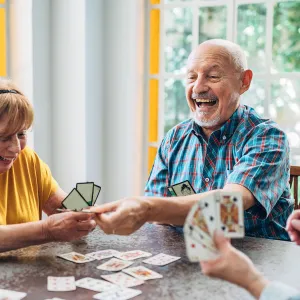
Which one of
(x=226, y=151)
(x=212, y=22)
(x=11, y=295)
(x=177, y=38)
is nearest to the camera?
(x=11, y=295)

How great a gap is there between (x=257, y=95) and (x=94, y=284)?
2459 mm

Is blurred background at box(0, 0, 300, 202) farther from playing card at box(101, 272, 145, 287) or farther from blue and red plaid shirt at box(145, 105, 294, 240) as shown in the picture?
playing card at box(101, 272, 145, 287)

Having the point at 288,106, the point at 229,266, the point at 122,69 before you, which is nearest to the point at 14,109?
the point at 229,266

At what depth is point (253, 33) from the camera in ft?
11.9

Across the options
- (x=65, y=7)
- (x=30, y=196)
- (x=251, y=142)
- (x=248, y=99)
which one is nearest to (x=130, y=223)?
(x=30, y=196)

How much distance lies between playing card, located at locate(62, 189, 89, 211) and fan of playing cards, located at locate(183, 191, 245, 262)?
918mm

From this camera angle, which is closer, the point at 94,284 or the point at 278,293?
the point at 278,293

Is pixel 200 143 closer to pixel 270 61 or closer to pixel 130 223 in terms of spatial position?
pixel 130 223

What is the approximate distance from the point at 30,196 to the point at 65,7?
1943mm

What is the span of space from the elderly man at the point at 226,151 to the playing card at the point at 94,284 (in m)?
0.48

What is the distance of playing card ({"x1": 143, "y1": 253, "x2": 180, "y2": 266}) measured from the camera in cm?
169

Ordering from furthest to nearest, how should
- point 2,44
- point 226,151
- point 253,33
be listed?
point 253,33
point 2,44
point 226,151

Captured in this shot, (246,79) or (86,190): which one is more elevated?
(246,79)

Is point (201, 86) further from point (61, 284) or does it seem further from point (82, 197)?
point (61, 284)
